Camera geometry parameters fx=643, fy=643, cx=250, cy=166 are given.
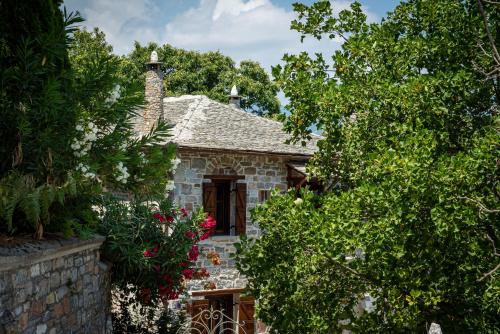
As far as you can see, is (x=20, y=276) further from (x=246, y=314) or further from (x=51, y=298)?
(x=246, y=314)

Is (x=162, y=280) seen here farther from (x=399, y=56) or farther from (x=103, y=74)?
(x=399, y=56)

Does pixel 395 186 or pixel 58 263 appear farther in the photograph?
pixel 58 263

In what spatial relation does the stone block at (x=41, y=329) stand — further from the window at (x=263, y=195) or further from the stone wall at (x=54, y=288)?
the window at (x=263, y=195)

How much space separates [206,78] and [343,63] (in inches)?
891

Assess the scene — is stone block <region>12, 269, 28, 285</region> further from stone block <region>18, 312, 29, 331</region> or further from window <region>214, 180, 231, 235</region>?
window <region>214, 180, 231, 235</region>

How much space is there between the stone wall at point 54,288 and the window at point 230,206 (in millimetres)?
7246

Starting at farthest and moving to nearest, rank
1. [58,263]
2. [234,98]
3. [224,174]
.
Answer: [234,98]
[224,174]
[58,263]

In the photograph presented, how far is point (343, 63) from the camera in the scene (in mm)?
8359

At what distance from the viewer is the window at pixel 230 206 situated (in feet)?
53.7

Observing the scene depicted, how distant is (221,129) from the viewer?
1669 centimetres

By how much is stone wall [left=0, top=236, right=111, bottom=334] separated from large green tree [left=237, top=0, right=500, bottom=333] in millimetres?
2025

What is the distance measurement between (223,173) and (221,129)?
1251mm

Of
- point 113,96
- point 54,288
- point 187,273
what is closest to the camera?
point 54,288

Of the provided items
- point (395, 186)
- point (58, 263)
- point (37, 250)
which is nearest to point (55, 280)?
point (58, 263)
